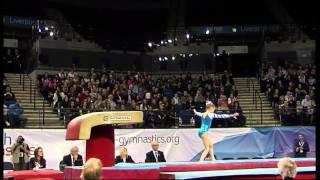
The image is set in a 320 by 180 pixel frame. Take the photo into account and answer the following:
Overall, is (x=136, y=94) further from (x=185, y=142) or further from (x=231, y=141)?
(x=231, y=141)

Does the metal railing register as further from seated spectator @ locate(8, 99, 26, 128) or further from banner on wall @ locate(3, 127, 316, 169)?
seated spectator @ locate(8, 99, 26, 128)

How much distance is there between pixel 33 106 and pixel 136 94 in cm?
339

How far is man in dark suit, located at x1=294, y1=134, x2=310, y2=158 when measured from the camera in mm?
13133

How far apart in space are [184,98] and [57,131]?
5850 mm

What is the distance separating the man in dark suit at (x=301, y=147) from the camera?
43.1 feet

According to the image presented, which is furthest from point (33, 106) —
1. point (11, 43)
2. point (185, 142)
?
point (11, 43)

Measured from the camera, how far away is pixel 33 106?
1630cm

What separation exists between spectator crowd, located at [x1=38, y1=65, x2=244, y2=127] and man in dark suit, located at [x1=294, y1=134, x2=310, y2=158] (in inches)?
94.5

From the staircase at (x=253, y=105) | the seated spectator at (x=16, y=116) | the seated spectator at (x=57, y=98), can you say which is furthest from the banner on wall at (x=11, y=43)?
the staircase at (x=253, y=105)

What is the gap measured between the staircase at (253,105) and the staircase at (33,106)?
583 cm

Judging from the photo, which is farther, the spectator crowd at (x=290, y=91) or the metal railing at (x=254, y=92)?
the metal railing at (x=254, y=92)

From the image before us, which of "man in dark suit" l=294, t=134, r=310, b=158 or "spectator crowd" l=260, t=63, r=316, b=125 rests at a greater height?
"spectator crowd" l=260, t=63, r=316, b=125

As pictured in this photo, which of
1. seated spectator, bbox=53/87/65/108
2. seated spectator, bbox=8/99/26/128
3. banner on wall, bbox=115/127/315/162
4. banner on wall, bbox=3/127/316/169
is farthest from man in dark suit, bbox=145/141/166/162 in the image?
seated spectator, bbox=53/87/65/108

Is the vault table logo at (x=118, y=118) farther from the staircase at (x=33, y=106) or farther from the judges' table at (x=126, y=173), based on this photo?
the staircase at (x=33, y=106)
